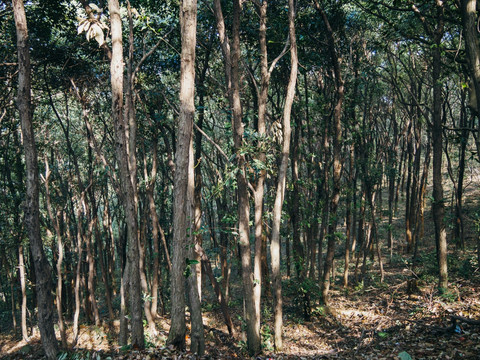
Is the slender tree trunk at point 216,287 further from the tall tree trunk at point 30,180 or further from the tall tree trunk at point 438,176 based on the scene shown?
the tall tree trunk at point 438,176

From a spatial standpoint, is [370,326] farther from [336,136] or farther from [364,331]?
[336,136]

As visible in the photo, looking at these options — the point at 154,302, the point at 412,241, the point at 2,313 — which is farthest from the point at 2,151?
the point at 412,241

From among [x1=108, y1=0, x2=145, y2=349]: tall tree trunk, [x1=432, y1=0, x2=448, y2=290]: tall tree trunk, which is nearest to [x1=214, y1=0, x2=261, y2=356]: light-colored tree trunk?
[x1=108, y1=0, x2=145, y2=349]: tall tree trunk

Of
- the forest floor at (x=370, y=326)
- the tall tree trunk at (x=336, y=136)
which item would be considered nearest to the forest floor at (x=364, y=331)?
the forest floor at (x=370, y=326)

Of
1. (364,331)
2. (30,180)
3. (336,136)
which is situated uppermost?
(336,136)

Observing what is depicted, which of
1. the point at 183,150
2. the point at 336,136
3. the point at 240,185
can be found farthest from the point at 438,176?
the point at 183,150

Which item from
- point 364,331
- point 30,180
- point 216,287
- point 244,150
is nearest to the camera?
point 244,150

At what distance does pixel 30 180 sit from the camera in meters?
7.83

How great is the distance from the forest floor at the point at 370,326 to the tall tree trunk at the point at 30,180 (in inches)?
36.1

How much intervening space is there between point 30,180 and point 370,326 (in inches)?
383

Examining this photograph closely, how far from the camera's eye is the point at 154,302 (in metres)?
15.1

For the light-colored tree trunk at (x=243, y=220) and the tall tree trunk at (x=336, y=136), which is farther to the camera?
the tall tree trunk at (x=336, y=136)

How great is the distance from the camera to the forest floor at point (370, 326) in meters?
6.59

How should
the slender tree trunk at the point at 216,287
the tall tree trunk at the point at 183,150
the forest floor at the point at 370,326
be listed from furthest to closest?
the slender tree trunk at the point at 216,287
the forest floor at the point at 370,326
the tall tree trunk at the point at 183,150
